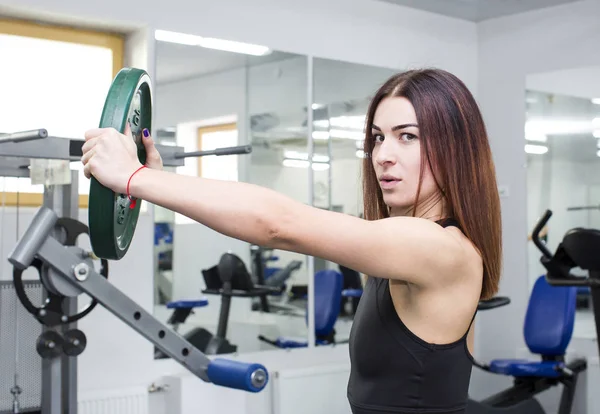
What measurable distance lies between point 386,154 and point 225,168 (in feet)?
10.6

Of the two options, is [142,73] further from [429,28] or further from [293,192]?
[429,28]

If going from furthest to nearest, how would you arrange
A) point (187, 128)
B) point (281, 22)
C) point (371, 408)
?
point (281, 22), point (187, 128), point (371, 408)

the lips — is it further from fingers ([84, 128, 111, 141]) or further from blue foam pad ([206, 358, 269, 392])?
blue foam pad ([206, 358, 269, 392])

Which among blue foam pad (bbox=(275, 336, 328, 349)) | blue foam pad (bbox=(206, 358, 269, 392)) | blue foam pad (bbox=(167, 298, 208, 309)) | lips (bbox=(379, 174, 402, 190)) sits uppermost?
lips (bbox=(379, 174, 402, 190))

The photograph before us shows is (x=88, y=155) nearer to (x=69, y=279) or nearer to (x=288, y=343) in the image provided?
(x=69, y=279)

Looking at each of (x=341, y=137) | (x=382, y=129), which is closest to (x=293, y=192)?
(x=341, y=137)

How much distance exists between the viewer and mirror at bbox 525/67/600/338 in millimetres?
5176

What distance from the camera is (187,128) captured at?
170 inches

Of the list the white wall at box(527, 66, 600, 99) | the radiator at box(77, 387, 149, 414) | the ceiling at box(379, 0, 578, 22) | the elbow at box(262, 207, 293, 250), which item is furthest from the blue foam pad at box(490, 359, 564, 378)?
the elbow at box(262, 207, 293, 250)

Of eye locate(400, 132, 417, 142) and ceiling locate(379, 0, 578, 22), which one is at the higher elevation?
ceiling locate(379, 0, 578, 22)

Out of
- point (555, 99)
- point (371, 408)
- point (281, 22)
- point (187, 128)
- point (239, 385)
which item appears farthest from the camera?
point (555, 99)

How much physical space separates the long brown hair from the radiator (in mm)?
2934

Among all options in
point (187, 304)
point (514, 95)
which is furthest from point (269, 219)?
point (514, 95)

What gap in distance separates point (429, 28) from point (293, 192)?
5.43 ft
